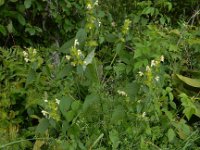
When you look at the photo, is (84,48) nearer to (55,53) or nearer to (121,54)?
(121,54)

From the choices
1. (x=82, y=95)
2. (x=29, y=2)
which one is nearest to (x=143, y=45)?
(x=82, y=95)

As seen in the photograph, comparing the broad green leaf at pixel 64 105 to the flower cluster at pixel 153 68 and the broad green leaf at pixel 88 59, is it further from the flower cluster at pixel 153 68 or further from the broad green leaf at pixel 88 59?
the flower cluster at pixel 153 68

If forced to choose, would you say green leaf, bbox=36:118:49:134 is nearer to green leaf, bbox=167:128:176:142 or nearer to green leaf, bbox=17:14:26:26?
green leaf, bbox=167:128:176:142

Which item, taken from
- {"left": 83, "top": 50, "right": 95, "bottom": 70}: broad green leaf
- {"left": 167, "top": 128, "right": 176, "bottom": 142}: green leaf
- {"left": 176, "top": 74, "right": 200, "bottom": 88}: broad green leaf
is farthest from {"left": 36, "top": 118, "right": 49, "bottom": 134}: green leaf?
{"left": 176, "top": 74, "right": 200, "bottom": 88}: broad green leaf

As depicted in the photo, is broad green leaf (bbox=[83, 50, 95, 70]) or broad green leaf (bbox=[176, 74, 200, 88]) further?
broad green leaf (bbox=[176, 74, 200, 88])

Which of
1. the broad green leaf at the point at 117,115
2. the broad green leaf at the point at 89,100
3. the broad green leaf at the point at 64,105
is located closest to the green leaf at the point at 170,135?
the broad green leaf at the point at 117,115

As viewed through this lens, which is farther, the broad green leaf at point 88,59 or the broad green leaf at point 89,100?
the broad green leaf at point 89,100

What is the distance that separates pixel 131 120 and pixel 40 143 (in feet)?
2.09

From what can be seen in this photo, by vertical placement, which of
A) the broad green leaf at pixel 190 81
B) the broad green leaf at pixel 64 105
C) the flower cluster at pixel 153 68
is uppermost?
the flower cluster at pixel 153 68

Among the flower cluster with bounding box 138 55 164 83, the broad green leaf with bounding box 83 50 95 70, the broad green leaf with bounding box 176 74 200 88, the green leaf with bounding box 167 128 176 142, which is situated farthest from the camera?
the broad green leaf with bounding box 176 74 200 88

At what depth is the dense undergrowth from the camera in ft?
8.71

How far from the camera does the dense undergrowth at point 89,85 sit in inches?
104

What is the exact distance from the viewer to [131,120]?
2879mm

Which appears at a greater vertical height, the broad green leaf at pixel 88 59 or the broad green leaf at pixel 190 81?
the broad green leaf at pixel 88 59
